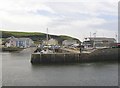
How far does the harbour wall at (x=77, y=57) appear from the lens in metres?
30.8

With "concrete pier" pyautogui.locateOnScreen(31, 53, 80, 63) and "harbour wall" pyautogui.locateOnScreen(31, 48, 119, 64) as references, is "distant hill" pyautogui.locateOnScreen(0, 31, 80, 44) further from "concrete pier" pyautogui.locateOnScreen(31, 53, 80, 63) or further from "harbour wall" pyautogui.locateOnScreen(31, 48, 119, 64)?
"concrete pier" pyautogui.locateOnScreen(31, 53, 80, 63)

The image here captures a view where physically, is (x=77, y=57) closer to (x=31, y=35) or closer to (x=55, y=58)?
(x=55, y=58)

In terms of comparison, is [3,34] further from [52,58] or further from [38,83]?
[38,83]

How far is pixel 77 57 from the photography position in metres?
32.0

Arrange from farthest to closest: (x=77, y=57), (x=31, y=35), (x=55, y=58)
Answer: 1. (x=31, y=35)
2. (x=77, y=57)
3. (x=55, y=58)

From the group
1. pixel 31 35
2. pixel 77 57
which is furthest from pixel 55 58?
pixel 31 35

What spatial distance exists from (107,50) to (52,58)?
7.87 meters

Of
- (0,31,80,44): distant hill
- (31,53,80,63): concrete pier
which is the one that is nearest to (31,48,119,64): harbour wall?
(31,53,80,63): concrete pier

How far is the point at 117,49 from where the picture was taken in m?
35.4

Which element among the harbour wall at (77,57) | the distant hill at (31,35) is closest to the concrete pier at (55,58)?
the harbour wall at (77,57)

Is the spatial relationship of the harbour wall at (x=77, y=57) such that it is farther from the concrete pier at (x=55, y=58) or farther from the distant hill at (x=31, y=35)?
the distant hill at (x=31, y=35)

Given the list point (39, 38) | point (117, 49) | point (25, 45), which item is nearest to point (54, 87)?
point (117, 49)

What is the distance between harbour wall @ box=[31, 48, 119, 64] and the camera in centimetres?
3081

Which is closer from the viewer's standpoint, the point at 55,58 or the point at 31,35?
the point at 55,58
